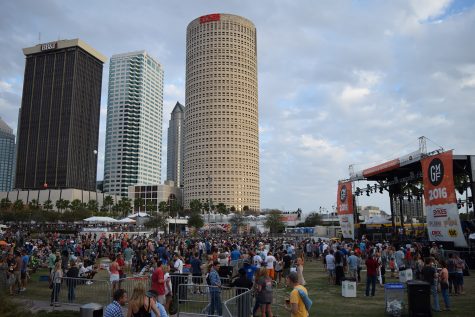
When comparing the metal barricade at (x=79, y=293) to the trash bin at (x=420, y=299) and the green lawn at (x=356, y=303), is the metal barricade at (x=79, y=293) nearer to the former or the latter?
the green lawn at (x=356, y=303)

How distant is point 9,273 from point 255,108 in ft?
598

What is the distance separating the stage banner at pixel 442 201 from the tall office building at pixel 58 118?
552ft

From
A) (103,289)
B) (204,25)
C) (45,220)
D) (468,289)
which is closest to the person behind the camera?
(103,289)

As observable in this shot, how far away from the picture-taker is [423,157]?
1107 inches

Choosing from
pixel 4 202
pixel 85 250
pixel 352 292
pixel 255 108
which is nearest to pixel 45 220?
pixel 4 202

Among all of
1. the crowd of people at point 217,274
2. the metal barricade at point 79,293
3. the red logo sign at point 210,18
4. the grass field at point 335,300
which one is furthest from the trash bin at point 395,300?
the red logo sign at point 210,18

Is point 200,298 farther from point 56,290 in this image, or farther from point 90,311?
point 90,311

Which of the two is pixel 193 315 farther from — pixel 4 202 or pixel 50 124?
pixel 50 124

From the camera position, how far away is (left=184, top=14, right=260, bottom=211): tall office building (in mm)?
184625

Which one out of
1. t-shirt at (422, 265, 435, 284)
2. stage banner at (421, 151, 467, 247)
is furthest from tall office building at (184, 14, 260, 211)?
→ t-shirt at (422, 265, 435, 284)

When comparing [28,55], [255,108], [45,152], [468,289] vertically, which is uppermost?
[28,55]

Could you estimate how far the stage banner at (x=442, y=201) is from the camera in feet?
75.2

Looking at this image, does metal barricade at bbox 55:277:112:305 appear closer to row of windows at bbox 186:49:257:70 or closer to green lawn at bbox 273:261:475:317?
green lawn at bbox 273:261:475:317

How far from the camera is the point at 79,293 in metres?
13.2
